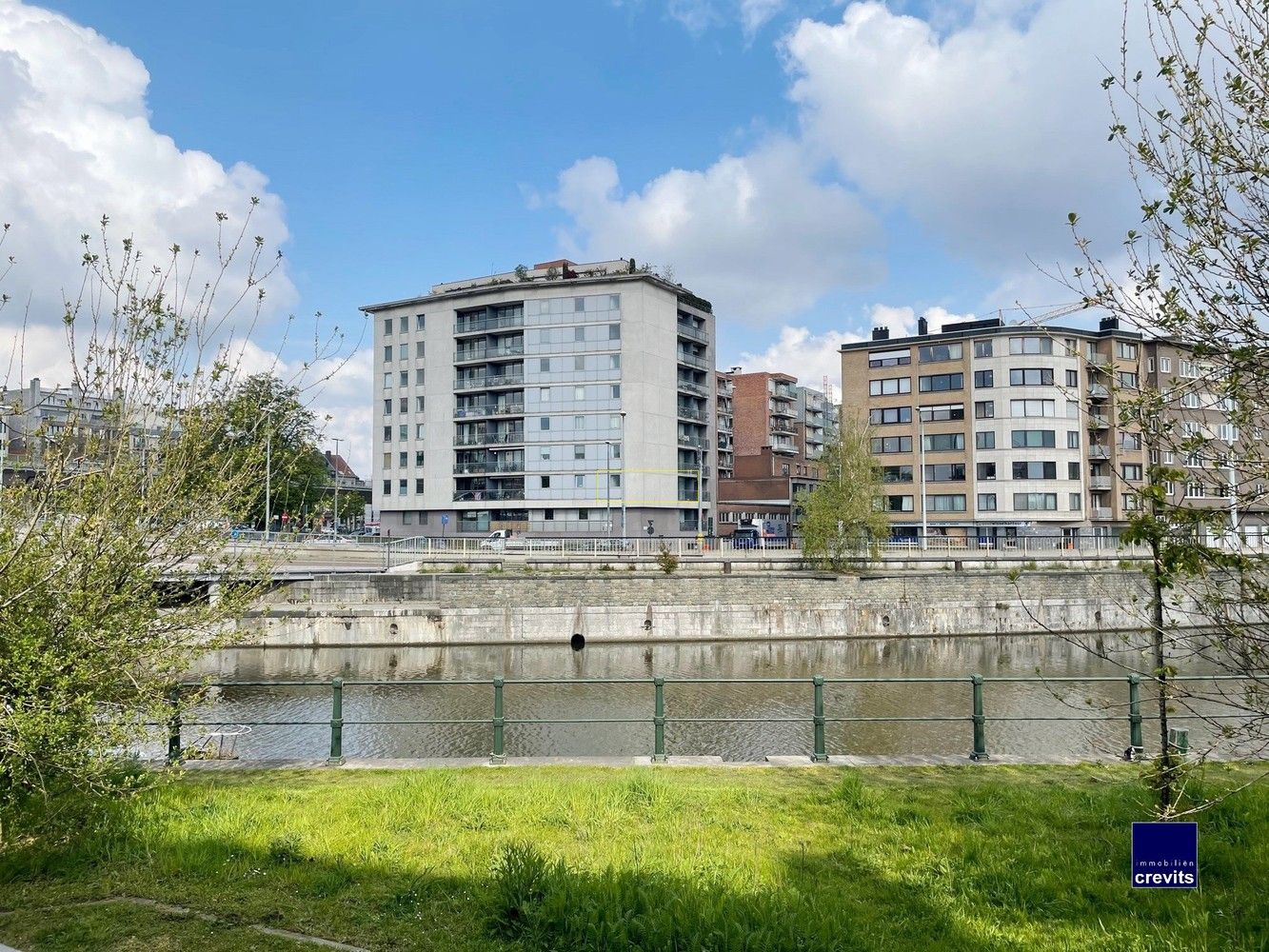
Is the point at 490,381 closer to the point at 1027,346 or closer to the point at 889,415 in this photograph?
the point at 889,415

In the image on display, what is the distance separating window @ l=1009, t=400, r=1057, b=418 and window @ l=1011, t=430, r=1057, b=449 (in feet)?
4.48

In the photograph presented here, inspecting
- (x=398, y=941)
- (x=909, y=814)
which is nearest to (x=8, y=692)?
(x=398, y=941)

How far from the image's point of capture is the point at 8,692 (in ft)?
22.4

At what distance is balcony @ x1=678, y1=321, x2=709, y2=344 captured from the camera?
6781cm

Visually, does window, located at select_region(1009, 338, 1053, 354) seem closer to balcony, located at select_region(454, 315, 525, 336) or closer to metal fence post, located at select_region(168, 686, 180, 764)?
balcony, located at select_region(454, 315, 525, 336)

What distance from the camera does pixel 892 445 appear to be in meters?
67.1

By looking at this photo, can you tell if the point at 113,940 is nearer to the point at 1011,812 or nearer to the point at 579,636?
the point at 1011,812

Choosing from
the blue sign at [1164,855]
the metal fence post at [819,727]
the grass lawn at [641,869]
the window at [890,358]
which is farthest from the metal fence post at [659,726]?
the window at [890,358]

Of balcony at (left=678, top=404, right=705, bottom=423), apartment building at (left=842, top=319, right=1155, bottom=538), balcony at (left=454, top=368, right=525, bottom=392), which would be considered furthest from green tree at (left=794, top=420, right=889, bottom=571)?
balcony at (left=454, top=368, right=525, bottom=392)

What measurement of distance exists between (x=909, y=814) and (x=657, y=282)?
2287 inches

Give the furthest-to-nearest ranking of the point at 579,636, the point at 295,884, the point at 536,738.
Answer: the point at 579,636 < the point at 536,738 < the point at 295,884

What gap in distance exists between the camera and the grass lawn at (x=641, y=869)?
18.8 ft

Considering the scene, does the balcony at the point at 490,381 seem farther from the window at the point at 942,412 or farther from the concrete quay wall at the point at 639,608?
the window at the point at 942,412

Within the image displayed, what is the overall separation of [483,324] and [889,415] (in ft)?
111
